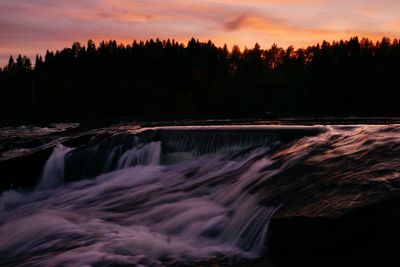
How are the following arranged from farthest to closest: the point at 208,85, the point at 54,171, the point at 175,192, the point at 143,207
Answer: the point at 208,85, the point at 54,171, the point at 175,192, the point at 143,207

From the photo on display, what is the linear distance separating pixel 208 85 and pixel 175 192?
74.1 metres

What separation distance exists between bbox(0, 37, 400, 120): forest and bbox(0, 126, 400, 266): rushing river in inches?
1240

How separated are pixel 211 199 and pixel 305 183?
2611 mm

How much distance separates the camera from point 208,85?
280 ft

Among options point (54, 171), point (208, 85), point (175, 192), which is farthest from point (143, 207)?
point (208, 85)

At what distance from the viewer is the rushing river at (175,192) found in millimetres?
8172

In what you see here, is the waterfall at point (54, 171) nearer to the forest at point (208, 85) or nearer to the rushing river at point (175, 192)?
the rushing river at point (175, 192)

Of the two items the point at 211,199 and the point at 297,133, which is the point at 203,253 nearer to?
the point at 211,199

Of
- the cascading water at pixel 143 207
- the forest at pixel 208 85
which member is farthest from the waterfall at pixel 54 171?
the forest at pixel 208 85

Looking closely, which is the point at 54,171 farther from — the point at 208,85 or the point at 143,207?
the point at 208,85

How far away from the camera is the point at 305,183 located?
855 cm

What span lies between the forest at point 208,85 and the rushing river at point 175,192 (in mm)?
31503

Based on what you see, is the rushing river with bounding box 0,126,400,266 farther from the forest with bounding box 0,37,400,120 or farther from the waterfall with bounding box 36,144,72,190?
the forest with bounding box 0,37,400,120

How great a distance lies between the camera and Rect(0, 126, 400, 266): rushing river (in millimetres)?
8172
